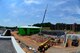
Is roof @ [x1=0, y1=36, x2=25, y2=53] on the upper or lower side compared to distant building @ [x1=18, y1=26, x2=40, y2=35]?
upper

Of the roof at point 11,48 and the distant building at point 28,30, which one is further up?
the roof at point 11,48

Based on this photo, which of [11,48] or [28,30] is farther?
[28,30]

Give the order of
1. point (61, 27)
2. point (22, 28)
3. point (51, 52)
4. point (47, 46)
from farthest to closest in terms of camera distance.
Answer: point (61, 27) → point (22, 28) → point (47, 46) → point (51, 52)

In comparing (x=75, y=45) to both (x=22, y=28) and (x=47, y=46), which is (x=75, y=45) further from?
(x=22, y=28)

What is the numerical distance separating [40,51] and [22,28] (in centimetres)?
3237

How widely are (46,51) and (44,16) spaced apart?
40374 millimetres

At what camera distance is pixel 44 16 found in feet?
219

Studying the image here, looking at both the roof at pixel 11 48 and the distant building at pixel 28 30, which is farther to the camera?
the distant building at pixel 28 30

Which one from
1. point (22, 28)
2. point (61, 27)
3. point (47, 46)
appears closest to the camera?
point (47, 46)

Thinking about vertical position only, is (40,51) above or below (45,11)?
below

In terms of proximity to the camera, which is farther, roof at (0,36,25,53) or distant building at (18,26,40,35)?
distant building at (18,26,40,35)

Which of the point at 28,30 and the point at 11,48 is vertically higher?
the point at 11,48

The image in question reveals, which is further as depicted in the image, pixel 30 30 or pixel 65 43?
pixel 30 30

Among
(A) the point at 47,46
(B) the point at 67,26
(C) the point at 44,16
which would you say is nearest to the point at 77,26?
(B) the point at 67,26
